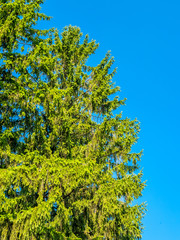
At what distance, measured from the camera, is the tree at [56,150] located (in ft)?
21.0

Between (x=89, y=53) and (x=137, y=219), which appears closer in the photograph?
(x=137, y=219)

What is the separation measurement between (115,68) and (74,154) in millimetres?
4626

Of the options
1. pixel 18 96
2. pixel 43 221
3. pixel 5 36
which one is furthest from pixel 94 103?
pixel 43 221

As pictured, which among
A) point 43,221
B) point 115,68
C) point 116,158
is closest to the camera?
point 43,221

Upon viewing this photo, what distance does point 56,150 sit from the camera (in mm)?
8109

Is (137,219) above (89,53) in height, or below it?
below

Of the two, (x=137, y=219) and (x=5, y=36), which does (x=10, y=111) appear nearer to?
(x=5, y=36)

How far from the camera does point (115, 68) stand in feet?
35.8

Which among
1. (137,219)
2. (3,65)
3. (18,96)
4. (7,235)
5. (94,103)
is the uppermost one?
(94,103)

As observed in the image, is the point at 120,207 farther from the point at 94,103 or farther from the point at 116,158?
the point at 94,103

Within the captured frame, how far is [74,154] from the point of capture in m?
8.17

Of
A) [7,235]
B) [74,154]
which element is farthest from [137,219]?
[7,235]

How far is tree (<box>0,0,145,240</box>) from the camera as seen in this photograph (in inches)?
252

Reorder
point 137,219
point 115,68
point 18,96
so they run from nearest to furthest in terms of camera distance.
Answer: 1. point 18,96
2. point 137,219
3. point 115,68
